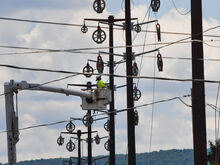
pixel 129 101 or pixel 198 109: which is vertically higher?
pixel 129 101

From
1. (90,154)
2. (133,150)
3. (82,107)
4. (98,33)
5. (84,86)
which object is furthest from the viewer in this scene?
(90,154)

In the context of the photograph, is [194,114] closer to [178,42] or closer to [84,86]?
[178,42]

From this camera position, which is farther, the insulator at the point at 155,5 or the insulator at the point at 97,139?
the insulator at the point at 97,139

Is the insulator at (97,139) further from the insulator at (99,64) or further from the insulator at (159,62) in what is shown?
the insulator at (159,62)

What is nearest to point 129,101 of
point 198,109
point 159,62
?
point 159,62

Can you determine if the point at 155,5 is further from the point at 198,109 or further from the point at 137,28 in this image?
the point at 198,109

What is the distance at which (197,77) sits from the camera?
26.8 metres

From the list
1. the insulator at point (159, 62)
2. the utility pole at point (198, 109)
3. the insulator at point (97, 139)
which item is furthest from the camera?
the insulator at point (97, 139)

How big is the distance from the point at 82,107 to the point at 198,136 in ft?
22.2

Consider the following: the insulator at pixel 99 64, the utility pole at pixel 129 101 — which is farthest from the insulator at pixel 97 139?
the utility pole at pixel 129 101

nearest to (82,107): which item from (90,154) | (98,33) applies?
(98,33)

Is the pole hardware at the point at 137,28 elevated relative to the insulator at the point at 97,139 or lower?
elevated

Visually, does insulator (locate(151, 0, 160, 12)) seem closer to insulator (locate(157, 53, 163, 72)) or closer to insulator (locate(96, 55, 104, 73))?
insulator (locate(157, 53, 163, 72))

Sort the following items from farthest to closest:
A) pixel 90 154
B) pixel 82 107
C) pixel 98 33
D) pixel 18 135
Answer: pixel 90 154 < pixel 98 33 < pixel 82 107 < pixel 18 135
